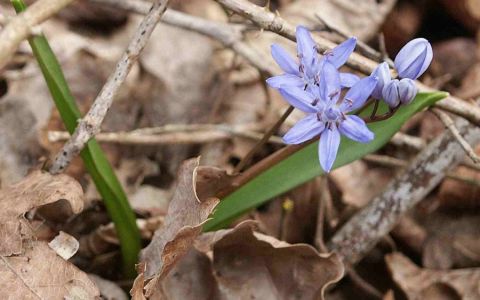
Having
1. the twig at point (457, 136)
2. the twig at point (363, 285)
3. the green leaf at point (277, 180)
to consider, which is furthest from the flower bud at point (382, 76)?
the twig at point (363, 285)

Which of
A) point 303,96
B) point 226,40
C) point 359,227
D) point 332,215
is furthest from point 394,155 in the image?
point 303,96

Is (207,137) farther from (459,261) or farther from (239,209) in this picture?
(459,261)

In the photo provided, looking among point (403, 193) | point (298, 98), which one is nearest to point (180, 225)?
point (298, 98)

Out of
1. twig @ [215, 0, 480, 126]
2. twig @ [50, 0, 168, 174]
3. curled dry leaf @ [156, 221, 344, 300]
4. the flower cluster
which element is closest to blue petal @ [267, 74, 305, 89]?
the flower cluster

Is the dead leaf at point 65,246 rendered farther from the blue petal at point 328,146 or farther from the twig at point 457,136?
the twig at point 457,136

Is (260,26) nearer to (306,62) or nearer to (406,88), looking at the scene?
(306,62)

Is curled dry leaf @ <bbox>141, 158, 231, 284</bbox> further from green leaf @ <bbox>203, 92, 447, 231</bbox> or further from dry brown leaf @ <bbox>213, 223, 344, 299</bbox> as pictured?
dry brown leaf @ <bbox>213, 223, 344, 299</bbox>
